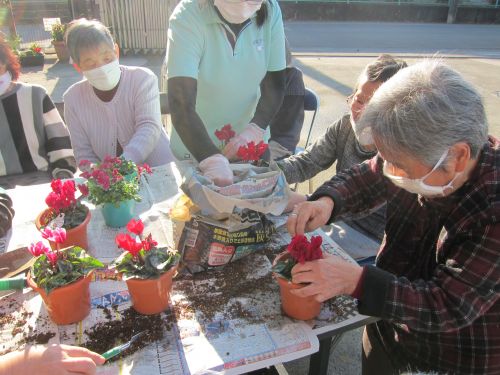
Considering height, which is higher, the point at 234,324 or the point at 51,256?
the point at 51,256

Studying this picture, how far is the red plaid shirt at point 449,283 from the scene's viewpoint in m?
1.09

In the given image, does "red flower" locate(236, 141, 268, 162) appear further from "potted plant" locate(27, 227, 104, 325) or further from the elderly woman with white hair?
"potted plant" locate(27, 227, 104, 325)

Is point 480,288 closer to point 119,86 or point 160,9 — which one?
point 119,86

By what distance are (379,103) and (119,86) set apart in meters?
1.83

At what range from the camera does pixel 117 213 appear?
178 centimetres

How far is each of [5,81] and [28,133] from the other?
337 mm

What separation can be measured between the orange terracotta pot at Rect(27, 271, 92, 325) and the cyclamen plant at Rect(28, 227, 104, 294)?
16mm

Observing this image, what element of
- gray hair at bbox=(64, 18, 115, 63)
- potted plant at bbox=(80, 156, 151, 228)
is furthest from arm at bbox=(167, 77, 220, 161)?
gray hair at bbox=(64, 18, 115, 63)

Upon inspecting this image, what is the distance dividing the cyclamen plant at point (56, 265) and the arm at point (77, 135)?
4.14 feet

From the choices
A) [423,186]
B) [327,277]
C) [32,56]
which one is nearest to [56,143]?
[327,277]

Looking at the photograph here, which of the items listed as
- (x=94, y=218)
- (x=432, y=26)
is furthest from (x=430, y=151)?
(x=432, y=26)

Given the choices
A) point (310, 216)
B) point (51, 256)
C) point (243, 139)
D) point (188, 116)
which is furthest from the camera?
point (243, 139)

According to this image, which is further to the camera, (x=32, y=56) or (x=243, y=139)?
(x=32, y=56)

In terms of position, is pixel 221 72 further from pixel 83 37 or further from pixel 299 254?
pixel 299 254
